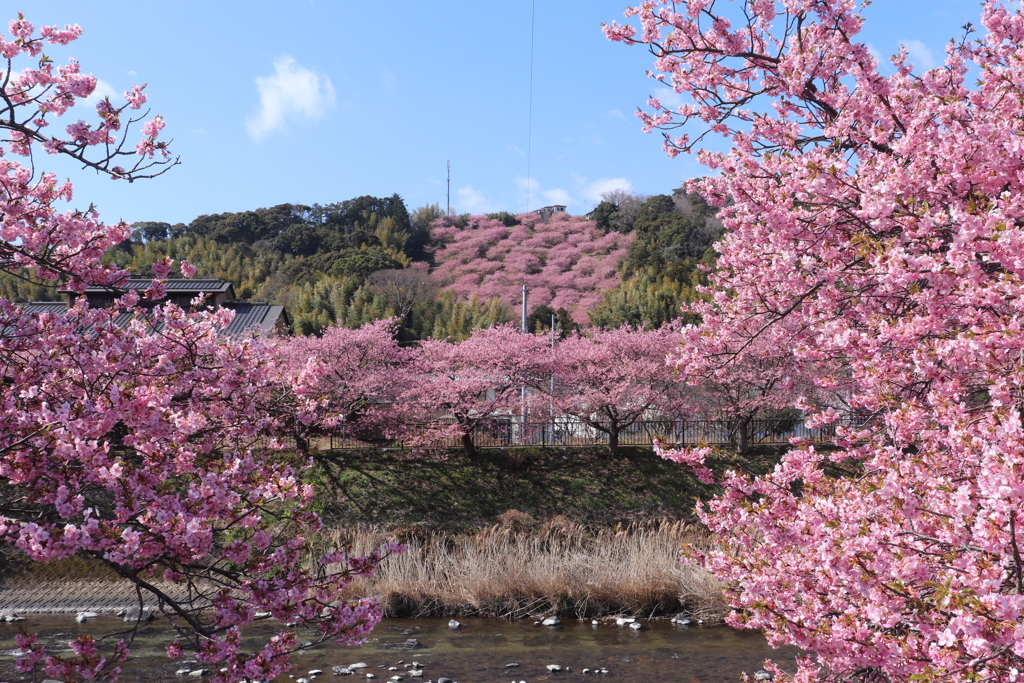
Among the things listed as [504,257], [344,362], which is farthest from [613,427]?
[504,257]

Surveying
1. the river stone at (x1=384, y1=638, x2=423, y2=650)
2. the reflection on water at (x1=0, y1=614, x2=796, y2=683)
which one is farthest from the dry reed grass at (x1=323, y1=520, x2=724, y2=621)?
the river stone at (x1=384, y1=638, x2=423, y2=650)

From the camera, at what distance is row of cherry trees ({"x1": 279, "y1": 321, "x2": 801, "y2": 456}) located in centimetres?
2458

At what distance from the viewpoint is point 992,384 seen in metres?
4.46

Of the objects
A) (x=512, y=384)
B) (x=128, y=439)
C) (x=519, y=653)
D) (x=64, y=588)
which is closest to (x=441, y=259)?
(x=512, y=384)

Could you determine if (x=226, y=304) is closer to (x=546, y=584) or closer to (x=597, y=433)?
(x=597, y=433)

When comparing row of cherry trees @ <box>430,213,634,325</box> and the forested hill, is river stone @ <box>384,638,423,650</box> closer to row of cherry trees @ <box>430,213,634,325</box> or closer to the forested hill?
the forested hill

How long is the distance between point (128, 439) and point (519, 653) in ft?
27.0

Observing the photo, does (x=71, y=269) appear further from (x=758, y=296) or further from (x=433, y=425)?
(x=433, y=425)

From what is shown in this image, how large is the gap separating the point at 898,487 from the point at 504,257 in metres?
73.2

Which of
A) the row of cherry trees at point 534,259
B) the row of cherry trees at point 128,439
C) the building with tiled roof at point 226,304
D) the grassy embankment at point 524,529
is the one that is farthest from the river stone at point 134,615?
the row of cherry trees at point 534,259

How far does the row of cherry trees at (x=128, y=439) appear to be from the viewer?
4.34m

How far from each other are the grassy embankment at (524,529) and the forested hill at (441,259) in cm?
1884

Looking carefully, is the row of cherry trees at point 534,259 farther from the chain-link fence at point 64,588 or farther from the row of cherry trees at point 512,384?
the chain-link fence at point 64,588

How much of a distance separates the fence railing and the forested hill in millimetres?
14662
